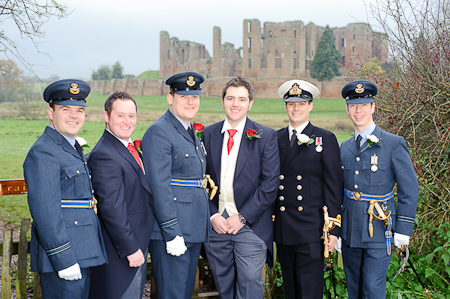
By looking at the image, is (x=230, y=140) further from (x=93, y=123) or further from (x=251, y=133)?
(x=93, y=123)

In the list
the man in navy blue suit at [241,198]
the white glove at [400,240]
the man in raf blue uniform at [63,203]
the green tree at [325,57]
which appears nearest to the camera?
the man in raf blue uniform at [63,203]

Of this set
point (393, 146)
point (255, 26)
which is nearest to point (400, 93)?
point (393, 146)

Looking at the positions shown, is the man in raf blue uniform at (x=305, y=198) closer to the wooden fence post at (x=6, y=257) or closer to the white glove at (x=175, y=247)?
the white glove at (x=175, y=247)

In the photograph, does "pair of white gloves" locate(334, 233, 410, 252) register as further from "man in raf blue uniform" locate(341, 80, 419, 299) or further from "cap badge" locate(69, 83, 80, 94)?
"cap badge" locate(69, 83, 80, 94)

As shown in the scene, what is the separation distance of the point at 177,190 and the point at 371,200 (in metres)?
1.87

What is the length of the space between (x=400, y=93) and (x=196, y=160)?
3893 mm

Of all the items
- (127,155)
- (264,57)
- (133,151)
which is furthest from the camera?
(264,57)

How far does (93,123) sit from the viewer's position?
126ft

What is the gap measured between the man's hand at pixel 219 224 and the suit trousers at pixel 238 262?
3.1 inches

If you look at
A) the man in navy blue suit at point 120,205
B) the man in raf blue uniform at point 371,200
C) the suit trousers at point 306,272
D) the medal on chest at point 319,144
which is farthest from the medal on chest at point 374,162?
the man in navy blue suit at point 120,205

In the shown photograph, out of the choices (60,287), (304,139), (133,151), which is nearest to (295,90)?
(304,139)

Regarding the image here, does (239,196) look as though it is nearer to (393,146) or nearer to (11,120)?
(393,146)

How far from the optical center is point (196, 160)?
144 inches

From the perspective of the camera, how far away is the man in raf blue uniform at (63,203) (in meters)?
2.82
